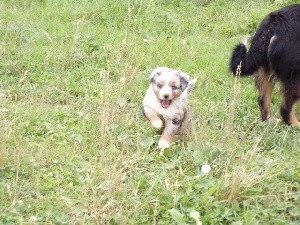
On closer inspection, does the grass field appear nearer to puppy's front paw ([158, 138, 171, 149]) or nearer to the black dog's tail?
puppy's front paw ([158, 138, 171, 149])

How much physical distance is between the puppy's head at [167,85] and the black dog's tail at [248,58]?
0.72 m

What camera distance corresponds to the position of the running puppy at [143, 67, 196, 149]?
4.84 meters

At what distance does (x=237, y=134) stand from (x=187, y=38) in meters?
2.70

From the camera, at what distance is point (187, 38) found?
24.2 ft

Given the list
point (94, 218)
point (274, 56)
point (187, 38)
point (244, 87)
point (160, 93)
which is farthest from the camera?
point (187, 38)

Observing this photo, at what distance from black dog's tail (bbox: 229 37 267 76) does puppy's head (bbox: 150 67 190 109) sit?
72 cm

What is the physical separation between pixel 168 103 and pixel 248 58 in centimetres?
103

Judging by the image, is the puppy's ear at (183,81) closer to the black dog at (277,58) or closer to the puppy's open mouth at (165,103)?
the puppy's open mouth at (165,103)

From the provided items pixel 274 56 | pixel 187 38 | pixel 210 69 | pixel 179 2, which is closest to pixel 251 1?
pixel 179 2

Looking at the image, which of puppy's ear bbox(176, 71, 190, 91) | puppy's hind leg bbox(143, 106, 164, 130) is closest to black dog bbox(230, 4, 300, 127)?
puppy's ear bbox(176, 71, 190, 91)

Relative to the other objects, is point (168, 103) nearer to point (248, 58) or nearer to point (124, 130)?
point (124, 130)

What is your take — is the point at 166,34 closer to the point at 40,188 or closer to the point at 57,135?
the point at 57,135

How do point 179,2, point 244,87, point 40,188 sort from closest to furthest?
point 40,188
point 244,87
point 179,2

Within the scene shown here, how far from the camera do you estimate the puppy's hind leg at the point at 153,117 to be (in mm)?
4914
